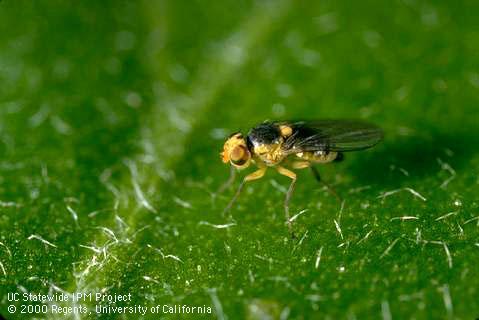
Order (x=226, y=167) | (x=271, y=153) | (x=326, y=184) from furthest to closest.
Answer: (x=226, y=167) → (x=271, y=153) → (x=326, y=184)

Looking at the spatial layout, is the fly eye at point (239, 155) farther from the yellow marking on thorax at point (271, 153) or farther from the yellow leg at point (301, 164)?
the yellow leg at point (301, 164)

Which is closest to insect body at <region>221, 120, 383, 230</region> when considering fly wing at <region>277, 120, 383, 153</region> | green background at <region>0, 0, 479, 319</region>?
fly wing at <region>277, 120, 383, 153</region>

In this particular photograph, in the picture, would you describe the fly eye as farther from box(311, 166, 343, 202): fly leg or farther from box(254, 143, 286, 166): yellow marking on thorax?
box(311, 166, 343, 202): fly leg

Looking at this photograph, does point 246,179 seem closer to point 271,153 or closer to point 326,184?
point 271,153

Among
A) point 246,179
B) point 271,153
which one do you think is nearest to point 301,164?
point 271,153

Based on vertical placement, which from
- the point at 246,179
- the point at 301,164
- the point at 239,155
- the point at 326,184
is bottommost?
the point at 326,184

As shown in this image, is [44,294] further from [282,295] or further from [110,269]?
[282,295]

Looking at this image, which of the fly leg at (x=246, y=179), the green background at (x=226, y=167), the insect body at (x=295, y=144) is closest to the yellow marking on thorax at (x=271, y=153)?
the insect body at (x=295, y=144)

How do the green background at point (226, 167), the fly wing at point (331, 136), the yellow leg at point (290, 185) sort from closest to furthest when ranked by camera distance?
the green background at point (226, 167), the yellow leg at point (290, 185), the fly wing at point (331, 136)

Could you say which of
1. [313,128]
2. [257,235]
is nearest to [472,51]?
[313,128]
